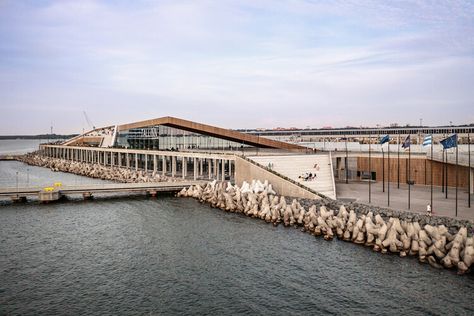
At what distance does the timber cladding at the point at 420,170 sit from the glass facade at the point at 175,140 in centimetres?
2436

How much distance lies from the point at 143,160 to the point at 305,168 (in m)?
47.0

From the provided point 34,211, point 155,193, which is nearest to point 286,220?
point 155,193

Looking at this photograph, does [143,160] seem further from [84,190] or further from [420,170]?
[420,170]

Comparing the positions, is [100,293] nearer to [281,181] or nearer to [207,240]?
[207,240]

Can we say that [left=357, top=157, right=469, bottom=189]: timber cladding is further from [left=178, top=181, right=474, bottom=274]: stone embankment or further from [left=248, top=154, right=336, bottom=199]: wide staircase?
[left=178, top=181, right=474, bottom=274]: stone embankment

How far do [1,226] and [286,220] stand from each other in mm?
26461

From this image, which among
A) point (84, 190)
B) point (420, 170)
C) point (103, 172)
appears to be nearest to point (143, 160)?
point (103, 172)

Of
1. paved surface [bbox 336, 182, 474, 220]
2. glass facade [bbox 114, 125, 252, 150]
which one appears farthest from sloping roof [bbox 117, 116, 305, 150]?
paved surface [bbox 336, 182, 474, 220]

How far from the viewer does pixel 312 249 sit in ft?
94.0

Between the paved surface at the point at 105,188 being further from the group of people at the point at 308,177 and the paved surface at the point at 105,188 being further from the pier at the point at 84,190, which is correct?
the group of people at the point at 308,177

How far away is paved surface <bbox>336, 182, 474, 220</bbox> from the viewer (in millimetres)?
33625

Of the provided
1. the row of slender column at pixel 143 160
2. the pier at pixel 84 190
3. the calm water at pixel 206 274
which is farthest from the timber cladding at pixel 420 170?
the pier at pixel 84 190

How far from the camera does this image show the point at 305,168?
5012 cm

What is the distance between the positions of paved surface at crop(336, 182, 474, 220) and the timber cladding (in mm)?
1377
